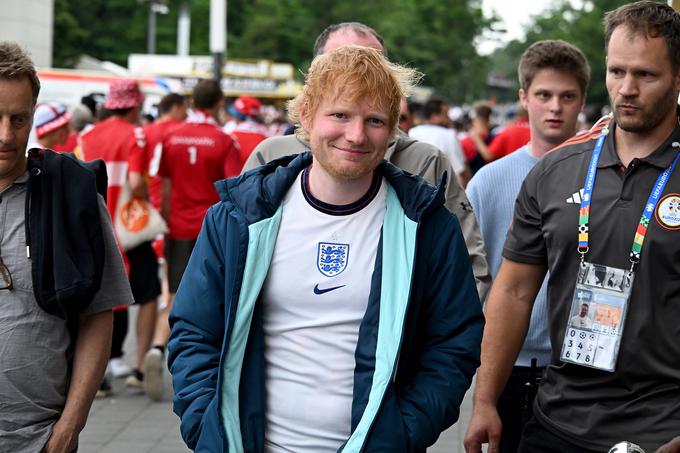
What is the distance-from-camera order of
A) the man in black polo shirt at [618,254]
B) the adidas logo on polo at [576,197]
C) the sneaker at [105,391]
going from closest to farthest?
1. the man in black polo shirt at [618,254]
2. the adidas logo on polo at [576,197]
3. the sneaker at [105,391]

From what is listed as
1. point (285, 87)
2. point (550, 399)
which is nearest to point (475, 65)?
point (285, 87)

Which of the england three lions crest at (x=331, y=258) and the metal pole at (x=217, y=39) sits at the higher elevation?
the metal pole at (x=217, y=39)

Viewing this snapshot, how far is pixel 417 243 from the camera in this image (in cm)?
321

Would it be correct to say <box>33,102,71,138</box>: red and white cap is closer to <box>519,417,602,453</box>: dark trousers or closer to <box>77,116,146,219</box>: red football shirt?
<box>77,116,146,219</box>: red football shirt

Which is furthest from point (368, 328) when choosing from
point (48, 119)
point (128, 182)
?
point (128, 182)

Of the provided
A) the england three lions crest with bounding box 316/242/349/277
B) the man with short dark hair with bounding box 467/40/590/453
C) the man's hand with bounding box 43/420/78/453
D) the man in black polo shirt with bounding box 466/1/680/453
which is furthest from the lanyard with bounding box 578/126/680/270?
the man's hand with bounding box 43/420/78/453

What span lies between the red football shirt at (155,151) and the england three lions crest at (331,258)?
6415 millimetres

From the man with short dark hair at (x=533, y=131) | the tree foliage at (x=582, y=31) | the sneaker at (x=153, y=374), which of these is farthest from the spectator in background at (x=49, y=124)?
the tree foliage at (x=582, y=31)

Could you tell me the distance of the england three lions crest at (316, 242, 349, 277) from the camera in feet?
10.6

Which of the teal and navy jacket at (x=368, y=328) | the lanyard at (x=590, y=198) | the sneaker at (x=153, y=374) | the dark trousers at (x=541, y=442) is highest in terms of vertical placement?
the lanyard at (x=590, y=198)

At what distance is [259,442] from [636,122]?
58.8 inches

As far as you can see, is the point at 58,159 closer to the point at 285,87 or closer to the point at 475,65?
the point at 285,87

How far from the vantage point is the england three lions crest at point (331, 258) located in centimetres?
322

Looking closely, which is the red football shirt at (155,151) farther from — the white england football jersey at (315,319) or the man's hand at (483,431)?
the white england football jersey at (315,319)
